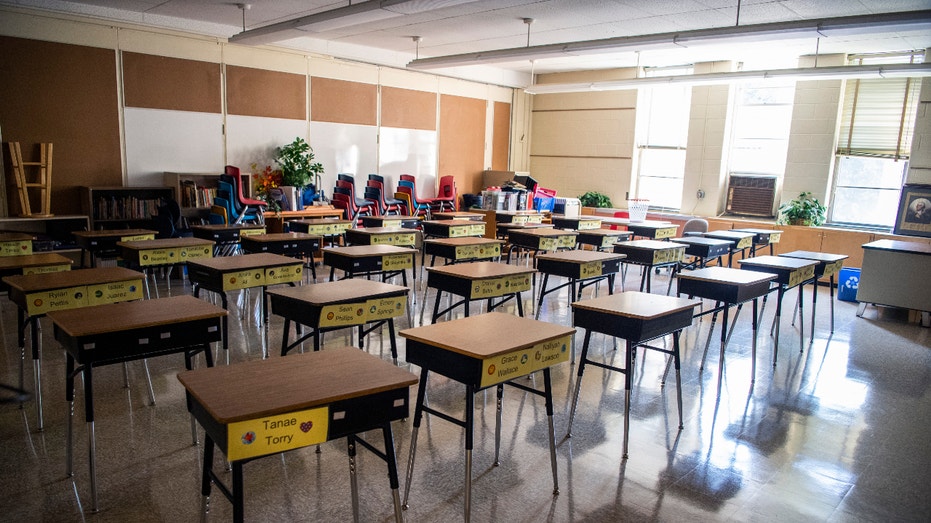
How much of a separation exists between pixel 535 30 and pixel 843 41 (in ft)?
14.2

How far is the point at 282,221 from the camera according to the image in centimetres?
892

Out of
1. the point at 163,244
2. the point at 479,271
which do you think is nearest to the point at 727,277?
the point at 479,271

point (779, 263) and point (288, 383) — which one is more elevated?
point (779, 263)

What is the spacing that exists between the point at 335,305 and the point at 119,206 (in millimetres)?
6109

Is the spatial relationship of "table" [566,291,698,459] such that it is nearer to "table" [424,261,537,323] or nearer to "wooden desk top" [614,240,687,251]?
"table" [424,261,537,323]

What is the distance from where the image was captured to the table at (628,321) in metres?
3.30

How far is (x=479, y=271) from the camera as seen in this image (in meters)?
4.32

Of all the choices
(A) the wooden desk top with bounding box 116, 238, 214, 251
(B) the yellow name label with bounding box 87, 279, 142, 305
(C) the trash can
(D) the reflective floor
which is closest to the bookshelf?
(D) the reflective floor

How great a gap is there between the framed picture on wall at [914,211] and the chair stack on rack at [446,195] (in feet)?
24.4

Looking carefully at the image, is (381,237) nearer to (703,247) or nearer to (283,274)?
(283,274)

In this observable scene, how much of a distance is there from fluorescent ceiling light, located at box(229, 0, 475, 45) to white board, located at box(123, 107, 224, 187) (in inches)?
58.8

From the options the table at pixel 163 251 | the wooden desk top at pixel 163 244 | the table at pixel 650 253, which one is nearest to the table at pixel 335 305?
the table at pixel 163 251

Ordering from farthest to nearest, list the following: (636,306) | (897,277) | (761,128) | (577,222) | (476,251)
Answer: (761,128), (577,222), (897,277), (476,251), (636,306)

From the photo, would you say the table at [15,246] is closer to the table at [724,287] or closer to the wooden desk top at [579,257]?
the wooden desk top at [579,257]
